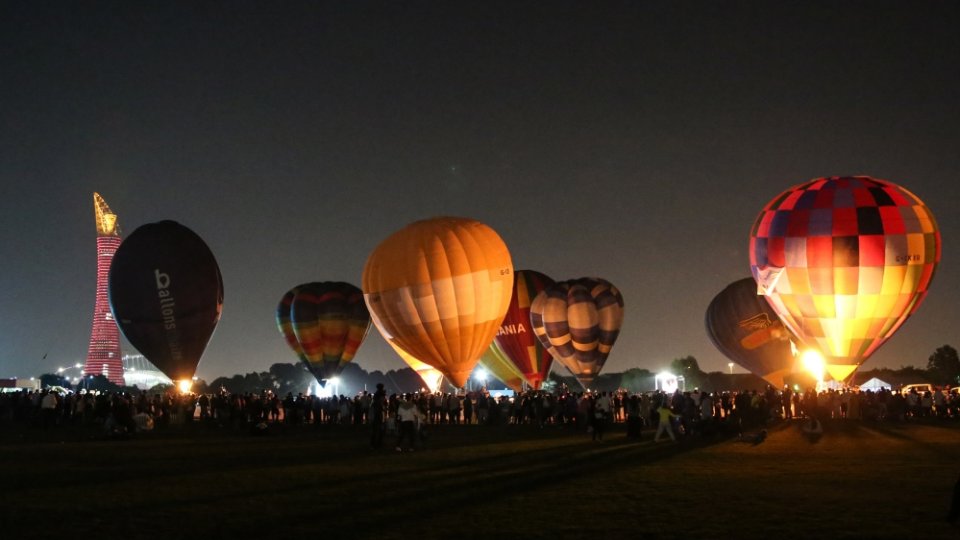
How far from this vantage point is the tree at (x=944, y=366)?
140750 millimetres

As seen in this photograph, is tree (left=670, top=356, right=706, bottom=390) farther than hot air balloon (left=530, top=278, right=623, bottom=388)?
Yes

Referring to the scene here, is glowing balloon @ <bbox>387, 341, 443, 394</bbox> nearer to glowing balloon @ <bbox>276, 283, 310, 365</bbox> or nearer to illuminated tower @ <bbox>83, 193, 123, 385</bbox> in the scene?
glowing balloon @ <bbox>276, 283, 310, 365</bbox>

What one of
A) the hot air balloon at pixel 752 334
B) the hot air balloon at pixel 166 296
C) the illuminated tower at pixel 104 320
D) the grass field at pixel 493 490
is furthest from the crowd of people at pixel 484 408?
the illuminated tower at pixel 104 320

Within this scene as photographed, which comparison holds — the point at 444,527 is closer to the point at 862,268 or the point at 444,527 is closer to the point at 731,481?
the point at 731,481

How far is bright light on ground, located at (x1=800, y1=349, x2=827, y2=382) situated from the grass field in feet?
52.0

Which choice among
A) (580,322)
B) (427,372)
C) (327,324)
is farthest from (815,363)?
(327,324)

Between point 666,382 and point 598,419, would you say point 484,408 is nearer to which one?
point 598,419

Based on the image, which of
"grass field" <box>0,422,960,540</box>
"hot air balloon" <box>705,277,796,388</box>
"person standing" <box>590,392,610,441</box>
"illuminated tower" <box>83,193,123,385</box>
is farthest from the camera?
"illuminated tower" <box>83,193,123,385</box>

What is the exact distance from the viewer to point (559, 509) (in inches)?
508

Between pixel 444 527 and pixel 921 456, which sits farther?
pixel 921 456

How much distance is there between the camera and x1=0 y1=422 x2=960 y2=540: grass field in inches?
456

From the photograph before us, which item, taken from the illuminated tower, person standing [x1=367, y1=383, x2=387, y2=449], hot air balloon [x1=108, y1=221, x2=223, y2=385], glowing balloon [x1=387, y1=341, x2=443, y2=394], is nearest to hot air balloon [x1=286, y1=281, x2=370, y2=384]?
glowing balloon [x1=387, y1=341, x2=443, y2=394]

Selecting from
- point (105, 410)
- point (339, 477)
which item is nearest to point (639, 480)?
point (339, 477)

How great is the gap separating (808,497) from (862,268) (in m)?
26.9
